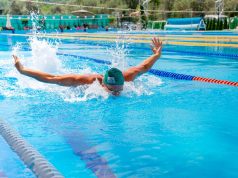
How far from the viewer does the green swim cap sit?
14.7ft

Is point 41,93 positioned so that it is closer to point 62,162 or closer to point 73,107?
point 73,107

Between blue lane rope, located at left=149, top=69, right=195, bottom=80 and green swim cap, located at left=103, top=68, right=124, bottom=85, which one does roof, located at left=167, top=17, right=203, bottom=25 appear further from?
green swim cap, located at left=103, top=68, right=124, bottom=85

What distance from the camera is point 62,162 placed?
9.31ft

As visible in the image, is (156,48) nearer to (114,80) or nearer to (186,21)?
(114,80)

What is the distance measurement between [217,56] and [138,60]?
6.41ft

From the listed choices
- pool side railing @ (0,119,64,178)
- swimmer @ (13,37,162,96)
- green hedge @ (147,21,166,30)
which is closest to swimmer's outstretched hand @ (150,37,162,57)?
swimmer @ (13,37,162,96)

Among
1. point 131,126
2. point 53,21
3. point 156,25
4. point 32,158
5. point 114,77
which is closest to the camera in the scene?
point 32,158

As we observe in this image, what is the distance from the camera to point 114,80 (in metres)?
4.53

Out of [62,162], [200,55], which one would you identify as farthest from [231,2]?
[62,162]

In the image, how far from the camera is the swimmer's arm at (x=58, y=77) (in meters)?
4.30

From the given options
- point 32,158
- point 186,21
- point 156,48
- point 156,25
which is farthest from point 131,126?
point 156,25

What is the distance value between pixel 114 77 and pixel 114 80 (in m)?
0.04

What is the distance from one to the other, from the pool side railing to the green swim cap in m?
1.82

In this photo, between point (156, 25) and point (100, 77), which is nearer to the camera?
point (100, 77)
